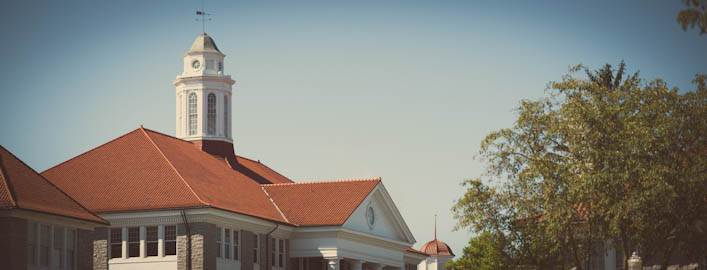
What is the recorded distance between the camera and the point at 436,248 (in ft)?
359

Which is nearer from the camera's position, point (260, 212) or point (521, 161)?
point (521, 161)

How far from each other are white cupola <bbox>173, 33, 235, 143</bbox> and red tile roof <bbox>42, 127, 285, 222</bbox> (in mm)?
4144

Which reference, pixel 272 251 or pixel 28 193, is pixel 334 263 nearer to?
pixel 272 251

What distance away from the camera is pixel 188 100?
205ft

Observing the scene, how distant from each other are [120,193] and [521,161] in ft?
64.6

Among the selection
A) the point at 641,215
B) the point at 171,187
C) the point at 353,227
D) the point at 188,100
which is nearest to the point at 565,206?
the point at 641,215

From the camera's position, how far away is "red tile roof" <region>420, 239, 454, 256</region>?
109312 mm

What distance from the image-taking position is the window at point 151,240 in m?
48.8

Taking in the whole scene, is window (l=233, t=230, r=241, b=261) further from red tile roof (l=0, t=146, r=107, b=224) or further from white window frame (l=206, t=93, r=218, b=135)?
red tile roof (l=0, t=146, r=107, b=224)

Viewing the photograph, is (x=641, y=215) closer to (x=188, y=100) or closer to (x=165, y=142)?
(x=165, y=142)

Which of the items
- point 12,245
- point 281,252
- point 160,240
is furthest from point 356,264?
point 12,245

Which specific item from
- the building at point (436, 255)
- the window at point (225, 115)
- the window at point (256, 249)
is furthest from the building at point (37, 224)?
the building at point (436, 255)

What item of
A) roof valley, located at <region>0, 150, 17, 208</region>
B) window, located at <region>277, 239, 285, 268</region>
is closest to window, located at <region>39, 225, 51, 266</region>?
roof valley, located at <region>0, 150, 17, 208</region>

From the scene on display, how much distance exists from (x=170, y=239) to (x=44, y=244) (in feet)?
40.9
